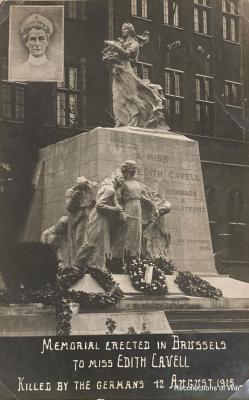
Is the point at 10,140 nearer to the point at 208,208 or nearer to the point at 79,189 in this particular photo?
the point at 79,189

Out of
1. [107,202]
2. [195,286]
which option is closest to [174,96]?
[107,202]

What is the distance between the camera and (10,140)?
1023 centimetres

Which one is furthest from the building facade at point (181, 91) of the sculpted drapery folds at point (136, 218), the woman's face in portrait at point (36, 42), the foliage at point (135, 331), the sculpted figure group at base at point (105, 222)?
the foliage at point (135, 331)

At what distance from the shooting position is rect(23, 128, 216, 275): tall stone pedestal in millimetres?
11328

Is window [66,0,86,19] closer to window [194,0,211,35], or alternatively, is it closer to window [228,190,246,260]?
window [194,0,211,35]

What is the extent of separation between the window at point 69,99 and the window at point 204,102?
175cm

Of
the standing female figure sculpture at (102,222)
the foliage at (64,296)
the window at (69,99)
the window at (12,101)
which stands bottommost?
the foliage at (64,296)

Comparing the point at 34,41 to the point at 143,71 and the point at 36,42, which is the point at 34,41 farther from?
the point at 143,71

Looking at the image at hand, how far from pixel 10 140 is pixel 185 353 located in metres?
3.38

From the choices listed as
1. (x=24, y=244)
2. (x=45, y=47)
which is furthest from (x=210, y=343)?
(x=45, y=47)

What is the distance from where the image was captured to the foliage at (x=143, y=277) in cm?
1015

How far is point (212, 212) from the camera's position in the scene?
40.7ft

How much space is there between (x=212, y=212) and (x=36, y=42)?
153 inches

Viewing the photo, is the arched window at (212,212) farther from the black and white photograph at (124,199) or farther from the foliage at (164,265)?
the foliage at (164,265)
